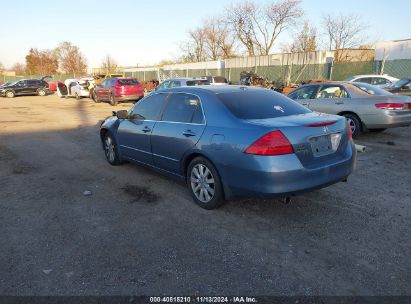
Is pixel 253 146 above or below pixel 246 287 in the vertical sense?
above

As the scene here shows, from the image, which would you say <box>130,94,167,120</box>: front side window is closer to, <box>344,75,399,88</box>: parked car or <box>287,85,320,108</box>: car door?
<box>287,85,320,108</box>: car door

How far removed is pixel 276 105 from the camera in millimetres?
4668

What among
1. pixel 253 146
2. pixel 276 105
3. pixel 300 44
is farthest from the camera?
pixel 300 44

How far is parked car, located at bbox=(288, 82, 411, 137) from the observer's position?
819 cm

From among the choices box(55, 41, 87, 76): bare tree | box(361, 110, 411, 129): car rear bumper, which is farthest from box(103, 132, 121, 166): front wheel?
box(55, 41, 87, 76): bare tree

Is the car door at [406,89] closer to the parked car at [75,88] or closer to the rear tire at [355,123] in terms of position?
the rear tire at [355,123]

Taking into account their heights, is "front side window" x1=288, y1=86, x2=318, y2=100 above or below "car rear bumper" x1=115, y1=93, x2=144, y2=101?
above

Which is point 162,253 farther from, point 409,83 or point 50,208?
point 409,83

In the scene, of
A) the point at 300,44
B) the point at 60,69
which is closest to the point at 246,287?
the point at 300,44

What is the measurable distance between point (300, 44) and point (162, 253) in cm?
5114

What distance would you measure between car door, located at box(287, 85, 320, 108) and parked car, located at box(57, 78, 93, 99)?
67.3 ft

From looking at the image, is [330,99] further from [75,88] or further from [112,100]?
[75,88]

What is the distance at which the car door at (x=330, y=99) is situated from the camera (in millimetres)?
8742

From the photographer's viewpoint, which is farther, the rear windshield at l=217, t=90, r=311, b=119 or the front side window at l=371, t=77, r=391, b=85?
the front side window at l=371, t=77, r=391, b=85
